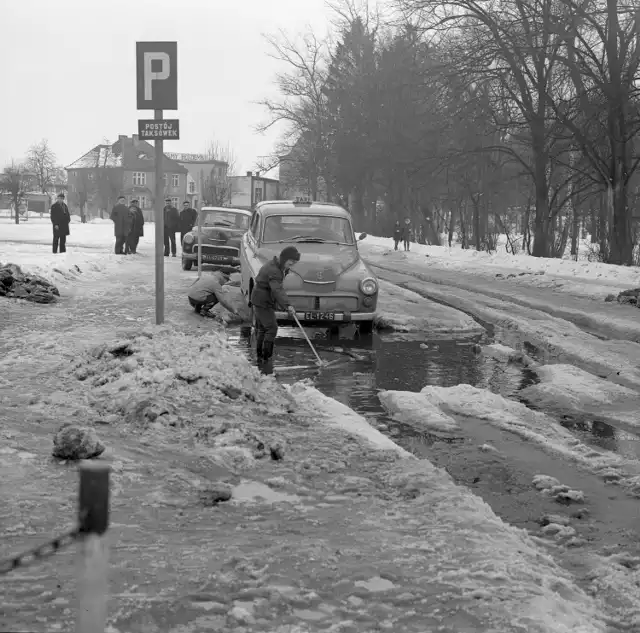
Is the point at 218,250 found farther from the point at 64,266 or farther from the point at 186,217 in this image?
the point at 186,217

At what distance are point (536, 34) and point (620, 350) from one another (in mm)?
15271

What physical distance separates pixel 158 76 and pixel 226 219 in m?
13.5

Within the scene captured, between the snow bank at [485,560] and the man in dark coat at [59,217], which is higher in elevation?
the man in dark coat at [59,217]

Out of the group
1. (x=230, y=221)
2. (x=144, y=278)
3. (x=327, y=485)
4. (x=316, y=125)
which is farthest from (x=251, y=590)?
(x=316, y=125)

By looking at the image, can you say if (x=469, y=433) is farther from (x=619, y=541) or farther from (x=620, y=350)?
(x=620, y=350)

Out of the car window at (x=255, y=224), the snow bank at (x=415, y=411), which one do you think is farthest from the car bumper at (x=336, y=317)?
the snow bank at (x=415, y=411)

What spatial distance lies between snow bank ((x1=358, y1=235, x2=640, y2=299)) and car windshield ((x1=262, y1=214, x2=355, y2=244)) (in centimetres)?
685

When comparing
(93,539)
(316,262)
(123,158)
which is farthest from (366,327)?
(123,158)

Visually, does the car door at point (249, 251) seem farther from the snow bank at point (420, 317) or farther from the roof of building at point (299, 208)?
the snow bank at point (420, 317)

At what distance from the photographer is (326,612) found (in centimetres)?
346

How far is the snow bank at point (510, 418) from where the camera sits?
587cm

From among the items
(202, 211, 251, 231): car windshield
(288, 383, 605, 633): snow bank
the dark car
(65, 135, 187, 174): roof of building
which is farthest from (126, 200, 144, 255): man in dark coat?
(65, 135, 187, 174): roof of building

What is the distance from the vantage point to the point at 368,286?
1221cm

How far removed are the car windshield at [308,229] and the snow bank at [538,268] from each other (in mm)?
6853
